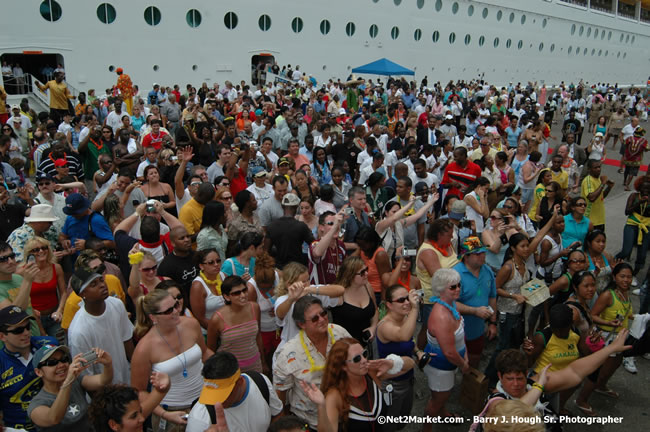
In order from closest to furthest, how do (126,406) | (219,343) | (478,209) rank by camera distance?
(126,406) → (219,343) → (478,209)

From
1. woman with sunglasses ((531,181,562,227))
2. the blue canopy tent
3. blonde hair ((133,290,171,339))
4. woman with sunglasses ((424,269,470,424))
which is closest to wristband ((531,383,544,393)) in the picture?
woman with sunglasses ((424,269,470,424))

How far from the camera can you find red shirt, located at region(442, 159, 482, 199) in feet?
25.3

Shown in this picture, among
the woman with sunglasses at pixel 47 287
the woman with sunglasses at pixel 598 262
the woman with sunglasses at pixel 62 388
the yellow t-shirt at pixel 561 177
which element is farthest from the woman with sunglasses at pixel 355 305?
the yellow t-shirt at pixel 561 177

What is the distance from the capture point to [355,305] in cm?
412

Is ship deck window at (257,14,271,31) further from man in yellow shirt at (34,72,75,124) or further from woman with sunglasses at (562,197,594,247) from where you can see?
woman with sunglasses at (562,197,594,247)

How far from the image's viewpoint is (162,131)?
8922 mm

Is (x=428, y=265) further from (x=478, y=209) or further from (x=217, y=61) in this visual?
(x=217, y=61)

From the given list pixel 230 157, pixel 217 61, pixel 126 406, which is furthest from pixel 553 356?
pixel 217 61

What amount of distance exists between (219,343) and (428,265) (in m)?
2.16

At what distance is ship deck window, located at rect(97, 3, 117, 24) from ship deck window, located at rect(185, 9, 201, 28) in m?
3.61

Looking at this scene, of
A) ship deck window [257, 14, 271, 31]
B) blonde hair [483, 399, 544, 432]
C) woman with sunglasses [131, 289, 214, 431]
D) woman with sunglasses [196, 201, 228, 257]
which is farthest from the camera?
ship deck window [257, 14, 271, 31]

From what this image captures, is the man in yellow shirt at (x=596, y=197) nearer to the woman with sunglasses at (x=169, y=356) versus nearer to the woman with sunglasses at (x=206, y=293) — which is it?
the woman with sunglasses at (x=206, y=293)

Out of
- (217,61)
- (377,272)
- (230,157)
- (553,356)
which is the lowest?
(553,356)

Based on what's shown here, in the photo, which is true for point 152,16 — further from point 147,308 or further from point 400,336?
point 400,336
